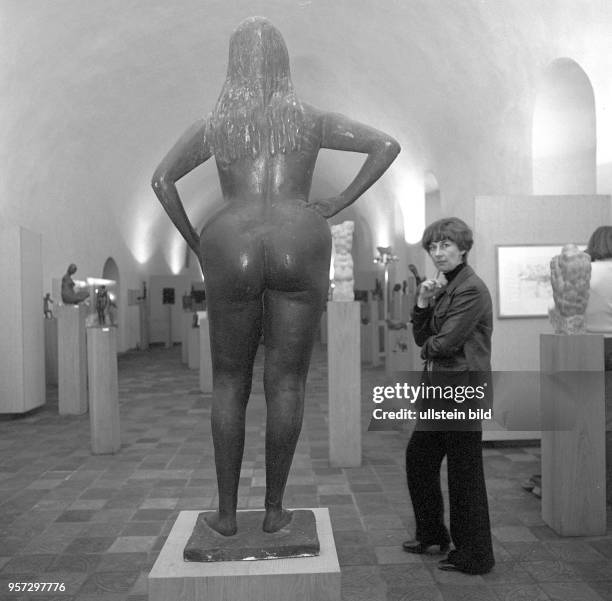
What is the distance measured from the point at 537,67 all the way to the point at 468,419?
5719 mm

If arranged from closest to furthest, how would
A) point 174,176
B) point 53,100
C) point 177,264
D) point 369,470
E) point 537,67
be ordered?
point 174,176 → point 369,470 → point 537,67 → point 53,100 → point 177,264

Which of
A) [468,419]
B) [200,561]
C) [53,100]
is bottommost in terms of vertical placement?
[200,561]

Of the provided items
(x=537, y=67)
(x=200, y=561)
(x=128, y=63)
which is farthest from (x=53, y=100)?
(x=200, y=561)

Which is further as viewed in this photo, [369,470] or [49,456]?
[49,456]

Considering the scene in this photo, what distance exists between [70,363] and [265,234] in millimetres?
6696

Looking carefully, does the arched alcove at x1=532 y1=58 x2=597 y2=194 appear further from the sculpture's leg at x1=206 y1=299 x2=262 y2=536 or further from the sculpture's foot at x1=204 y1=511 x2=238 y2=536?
the sculpture's foot at x1=204 y1=511 x2=238 y2=536

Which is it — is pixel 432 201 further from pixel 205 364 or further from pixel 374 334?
pixel 205 364

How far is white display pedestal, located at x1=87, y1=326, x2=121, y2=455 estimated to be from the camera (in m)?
5.99

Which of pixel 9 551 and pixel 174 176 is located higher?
pixel 174 176

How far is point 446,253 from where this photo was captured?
3.16 meters

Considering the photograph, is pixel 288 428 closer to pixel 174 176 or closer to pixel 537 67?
pixel 174 176

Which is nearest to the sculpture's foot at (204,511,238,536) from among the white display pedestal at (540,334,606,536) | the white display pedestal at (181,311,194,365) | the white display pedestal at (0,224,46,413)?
the white display pedestal at (540,334,606,536)

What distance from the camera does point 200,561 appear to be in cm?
220

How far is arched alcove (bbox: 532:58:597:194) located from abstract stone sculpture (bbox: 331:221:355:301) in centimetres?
279
